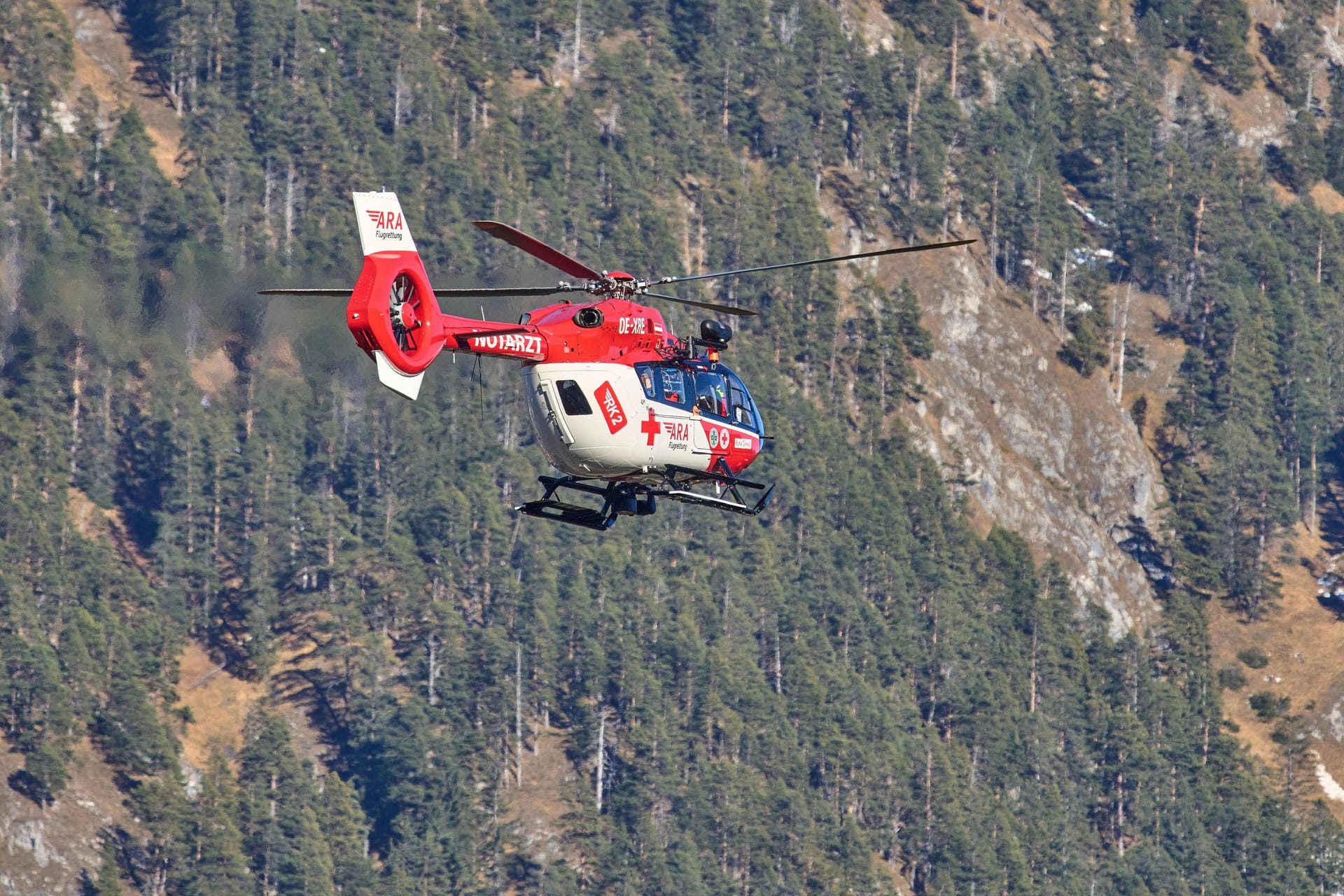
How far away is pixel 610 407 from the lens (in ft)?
157

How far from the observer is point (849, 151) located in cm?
17988

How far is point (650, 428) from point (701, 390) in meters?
2.12

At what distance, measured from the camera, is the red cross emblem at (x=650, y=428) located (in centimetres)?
4834

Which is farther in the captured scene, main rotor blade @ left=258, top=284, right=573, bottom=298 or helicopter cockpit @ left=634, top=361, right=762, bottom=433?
helicopter cockpit @ left=634, top=361, right=762, bottom=433

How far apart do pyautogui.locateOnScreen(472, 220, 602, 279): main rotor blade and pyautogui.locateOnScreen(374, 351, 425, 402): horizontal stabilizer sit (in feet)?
9.74

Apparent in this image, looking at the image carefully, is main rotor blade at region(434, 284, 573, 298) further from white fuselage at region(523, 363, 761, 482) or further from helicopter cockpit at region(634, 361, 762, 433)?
helicopter cockpit at region(634, 361, 762, 433)

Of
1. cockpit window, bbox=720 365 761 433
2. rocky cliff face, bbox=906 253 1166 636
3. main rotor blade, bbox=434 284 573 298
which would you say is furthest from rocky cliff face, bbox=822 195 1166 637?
main rotor blade, bbox=434 284 573 298

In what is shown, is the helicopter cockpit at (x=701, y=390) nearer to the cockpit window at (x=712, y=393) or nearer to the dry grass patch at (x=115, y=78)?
the cockpit window at (x=712, y=393)

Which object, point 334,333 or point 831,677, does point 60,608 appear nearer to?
point 831,677

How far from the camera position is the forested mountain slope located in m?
131

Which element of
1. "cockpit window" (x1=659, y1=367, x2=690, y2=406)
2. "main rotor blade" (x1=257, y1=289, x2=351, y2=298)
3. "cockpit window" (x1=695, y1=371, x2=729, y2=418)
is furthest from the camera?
"cockpit window" (x1=695, y1=371, x2=729, y2=418)

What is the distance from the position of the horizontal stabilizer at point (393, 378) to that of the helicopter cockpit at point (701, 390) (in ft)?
19.2

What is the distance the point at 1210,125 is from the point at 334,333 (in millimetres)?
146283

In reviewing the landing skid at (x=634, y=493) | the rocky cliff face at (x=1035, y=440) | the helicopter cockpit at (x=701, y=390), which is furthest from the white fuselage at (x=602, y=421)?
the rocky cliff face at (x=1035, y=440)
